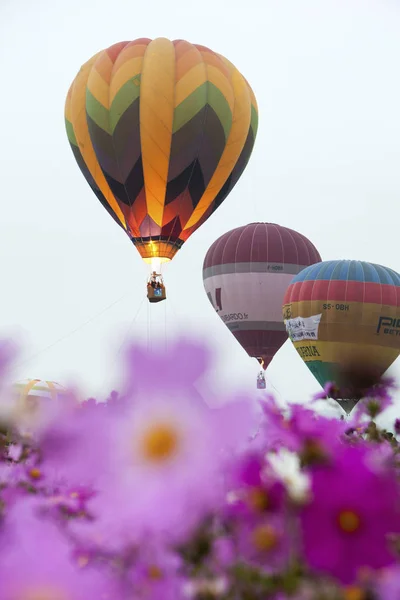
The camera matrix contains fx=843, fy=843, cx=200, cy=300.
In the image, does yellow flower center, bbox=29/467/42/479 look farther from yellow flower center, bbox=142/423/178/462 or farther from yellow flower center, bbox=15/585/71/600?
yellow flower center, bbox=15/585/71/600

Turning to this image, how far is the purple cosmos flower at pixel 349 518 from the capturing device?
3.15ft

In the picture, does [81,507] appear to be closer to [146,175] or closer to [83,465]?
[83,465]

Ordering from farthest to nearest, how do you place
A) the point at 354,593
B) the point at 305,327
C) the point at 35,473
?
the point at 305,327 → the point at 35,473 → the point at 354,593

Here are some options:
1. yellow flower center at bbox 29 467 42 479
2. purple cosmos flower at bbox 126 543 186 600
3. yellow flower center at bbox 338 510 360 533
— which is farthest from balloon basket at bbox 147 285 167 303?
yellow flower center at bbox 338 510 360 533

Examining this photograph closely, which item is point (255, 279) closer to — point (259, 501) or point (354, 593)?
point (259, 501)

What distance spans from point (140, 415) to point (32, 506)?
1.13ft

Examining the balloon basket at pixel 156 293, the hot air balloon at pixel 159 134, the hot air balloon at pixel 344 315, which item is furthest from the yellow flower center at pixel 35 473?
the hot air balloon at pixel 344 315

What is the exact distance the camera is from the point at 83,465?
1097 mm

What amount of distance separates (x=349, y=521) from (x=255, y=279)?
2887 cm

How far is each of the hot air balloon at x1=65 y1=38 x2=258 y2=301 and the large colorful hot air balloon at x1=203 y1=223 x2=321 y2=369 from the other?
7.30 metres

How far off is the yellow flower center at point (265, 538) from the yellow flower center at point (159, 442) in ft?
0.49

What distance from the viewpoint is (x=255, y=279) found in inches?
1172

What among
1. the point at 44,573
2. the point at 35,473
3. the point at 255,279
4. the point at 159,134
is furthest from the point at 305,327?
the point at 44,573

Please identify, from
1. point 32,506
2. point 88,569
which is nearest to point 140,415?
point 88,569
